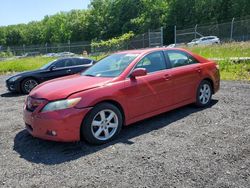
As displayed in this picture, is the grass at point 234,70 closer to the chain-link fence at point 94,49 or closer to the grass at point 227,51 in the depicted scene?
the grass at point 227,51

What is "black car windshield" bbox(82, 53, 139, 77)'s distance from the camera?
590 centimetres

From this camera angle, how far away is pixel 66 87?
5.36 meters

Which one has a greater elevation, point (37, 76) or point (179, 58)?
point (179, 58)

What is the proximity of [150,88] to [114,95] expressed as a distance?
2.91 feet

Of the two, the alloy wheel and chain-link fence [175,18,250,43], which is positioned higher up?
chain-link fence [175,18,250,43]

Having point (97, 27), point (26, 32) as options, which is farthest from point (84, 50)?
point (26, 32)

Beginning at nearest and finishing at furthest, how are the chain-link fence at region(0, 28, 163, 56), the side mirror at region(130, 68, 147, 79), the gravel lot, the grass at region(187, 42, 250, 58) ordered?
the gravel lot, the side mirror at region(130, 68, 147, 79), the grass at region(187, 42, 250, 58), the chain-link fence at region(0, 28, 163, 56)

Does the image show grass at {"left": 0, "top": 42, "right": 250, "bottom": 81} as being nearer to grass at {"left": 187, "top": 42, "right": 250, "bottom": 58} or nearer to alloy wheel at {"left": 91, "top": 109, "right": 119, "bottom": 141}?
grass at {"left": 187, "top": 42, "right": 250, "bottom": 58}

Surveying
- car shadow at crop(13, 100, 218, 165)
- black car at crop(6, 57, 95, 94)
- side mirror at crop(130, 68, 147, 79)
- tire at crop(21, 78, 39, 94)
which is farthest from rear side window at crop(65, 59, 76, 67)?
side mirror at crop(130, 68, 147, 79)

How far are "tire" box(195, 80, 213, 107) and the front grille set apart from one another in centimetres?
361

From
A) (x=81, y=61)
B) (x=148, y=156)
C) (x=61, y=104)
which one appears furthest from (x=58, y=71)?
(x=148, y=156)

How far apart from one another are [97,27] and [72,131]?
78428 mm

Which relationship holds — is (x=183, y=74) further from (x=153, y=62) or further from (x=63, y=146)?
(x=63, y=146)

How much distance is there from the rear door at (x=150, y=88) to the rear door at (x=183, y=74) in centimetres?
21
